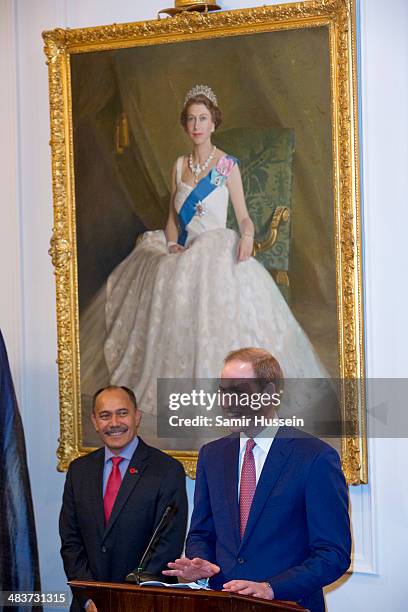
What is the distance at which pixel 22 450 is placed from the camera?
532 centimetres

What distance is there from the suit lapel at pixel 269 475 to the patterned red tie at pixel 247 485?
55mm

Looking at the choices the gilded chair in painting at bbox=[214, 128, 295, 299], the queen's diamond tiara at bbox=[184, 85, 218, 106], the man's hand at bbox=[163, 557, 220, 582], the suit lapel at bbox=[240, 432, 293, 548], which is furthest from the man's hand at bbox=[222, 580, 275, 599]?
the queen's diamond tiara at bbox=[184, 85, 218, 106]

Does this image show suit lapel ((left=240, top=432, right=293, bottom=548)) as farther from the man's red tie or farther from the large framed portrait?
the large framed portrait

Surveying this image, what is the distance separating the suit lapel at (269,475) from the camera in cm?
361

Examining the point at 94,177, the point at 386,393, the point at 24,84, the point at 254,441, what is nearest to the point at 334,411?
the point at 386,393

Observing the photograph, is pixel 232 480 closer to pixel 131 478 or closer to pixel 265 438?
pixel 265 438

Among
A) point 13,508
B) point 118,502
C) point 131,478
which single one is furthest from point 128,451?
point 13,508

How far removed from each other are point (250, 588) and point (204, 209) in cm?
280

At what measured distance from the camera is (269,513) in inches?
142

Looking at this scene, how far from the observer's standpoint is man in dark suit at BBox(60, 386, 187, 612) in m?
4.72

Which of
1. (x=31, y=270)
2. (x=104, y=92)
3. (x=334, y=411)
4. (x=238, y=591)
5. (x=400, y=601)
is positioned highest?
(x=104, y=92)

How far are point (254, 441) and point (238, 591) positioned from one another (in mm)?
659

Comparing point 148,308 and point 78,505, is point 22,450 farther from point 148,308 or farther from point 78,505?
point 148,308

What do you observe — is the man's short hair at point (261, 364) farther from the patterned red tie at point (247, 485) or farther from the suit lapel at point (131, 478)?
the suit lapel at point (131, 478)
